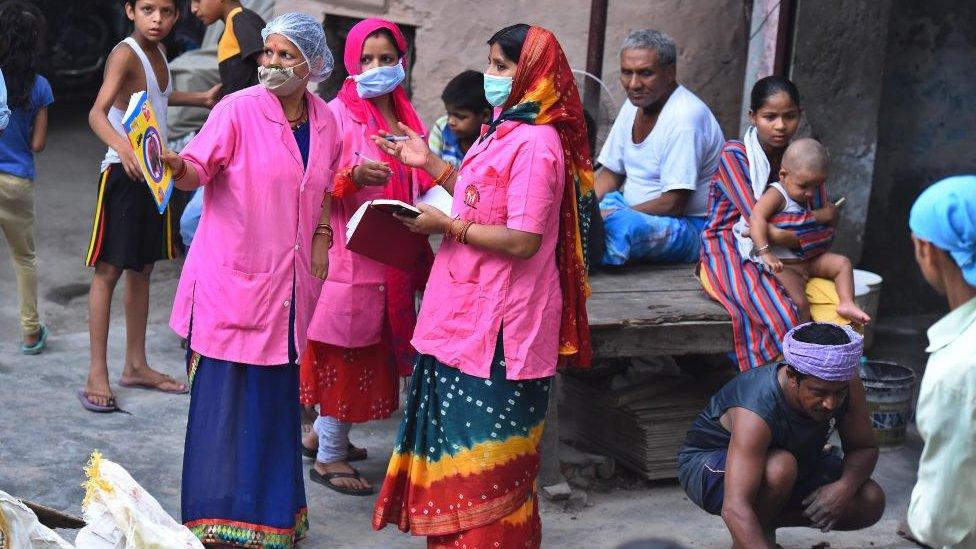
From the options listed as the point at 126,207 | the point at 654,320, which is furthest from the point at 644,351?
the point at 126,207

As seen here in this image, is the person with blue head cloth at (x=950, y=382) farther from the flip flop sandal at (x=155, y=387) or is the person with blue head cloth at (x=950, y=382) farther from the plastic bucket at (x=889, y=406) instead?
the flip flop sandal at (x=155, y=387)

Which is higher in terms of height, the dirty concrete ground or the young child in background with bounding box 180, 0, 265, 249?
the young child in background with bounding box 180, 0, 265, 249

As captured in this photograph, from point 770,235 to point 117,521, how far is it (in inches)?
112

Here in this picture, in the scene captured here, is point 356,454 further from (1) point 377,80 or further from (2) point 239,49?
(2) point 239,49

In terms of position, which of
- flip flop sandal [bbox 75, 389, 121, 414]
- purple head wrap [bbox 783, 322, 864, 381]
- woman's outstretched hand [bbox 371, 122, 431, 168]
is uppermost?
woman's outstretched hand [bbox 371, 122, 431, 168]

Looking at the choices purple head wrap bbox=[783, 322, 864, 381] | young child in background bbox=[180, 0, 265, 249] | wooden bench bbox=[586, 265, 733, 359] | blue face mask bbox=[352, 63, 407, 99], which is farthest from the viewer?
young child in background bbox=[180, 0, 265, 249]

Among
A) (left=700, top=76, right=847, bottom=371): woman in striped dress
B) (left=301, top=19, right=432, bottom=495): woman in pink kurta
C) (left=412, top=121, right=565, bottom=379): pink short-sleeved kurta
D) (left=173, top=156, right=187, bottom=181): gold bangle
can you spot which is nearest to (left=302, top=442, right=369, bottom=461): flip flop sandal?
(left=301, top=19, right=432, bottom=495): woman in pink kurta

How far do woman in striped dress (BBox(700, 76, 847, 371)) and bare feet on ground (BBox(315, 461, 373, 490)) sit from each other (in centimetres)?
159

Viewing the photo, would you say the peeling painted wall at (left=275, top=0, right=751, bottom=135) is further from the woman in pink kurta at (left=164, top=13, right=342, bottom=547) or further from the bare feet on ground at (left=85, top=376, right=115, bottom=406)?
the woman in pink kurta at (left=164, top=13, right=342, bottom=547)

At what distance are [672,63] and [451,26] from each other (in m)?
1.79

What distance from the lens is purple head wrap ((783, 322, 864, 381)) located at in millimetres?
3775

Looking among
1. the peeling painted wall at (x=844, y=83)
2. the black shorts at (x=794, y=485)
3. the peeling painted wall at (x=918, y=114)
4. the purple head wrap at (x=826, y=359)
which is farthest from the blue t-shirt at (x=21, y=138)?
the peeling painted wall at (x=918, y=114)

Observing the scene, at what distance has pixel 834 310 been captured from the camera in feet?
15.8

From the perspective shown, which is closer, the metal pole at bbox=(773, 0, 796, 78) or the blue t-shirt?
the blue t-shirt
